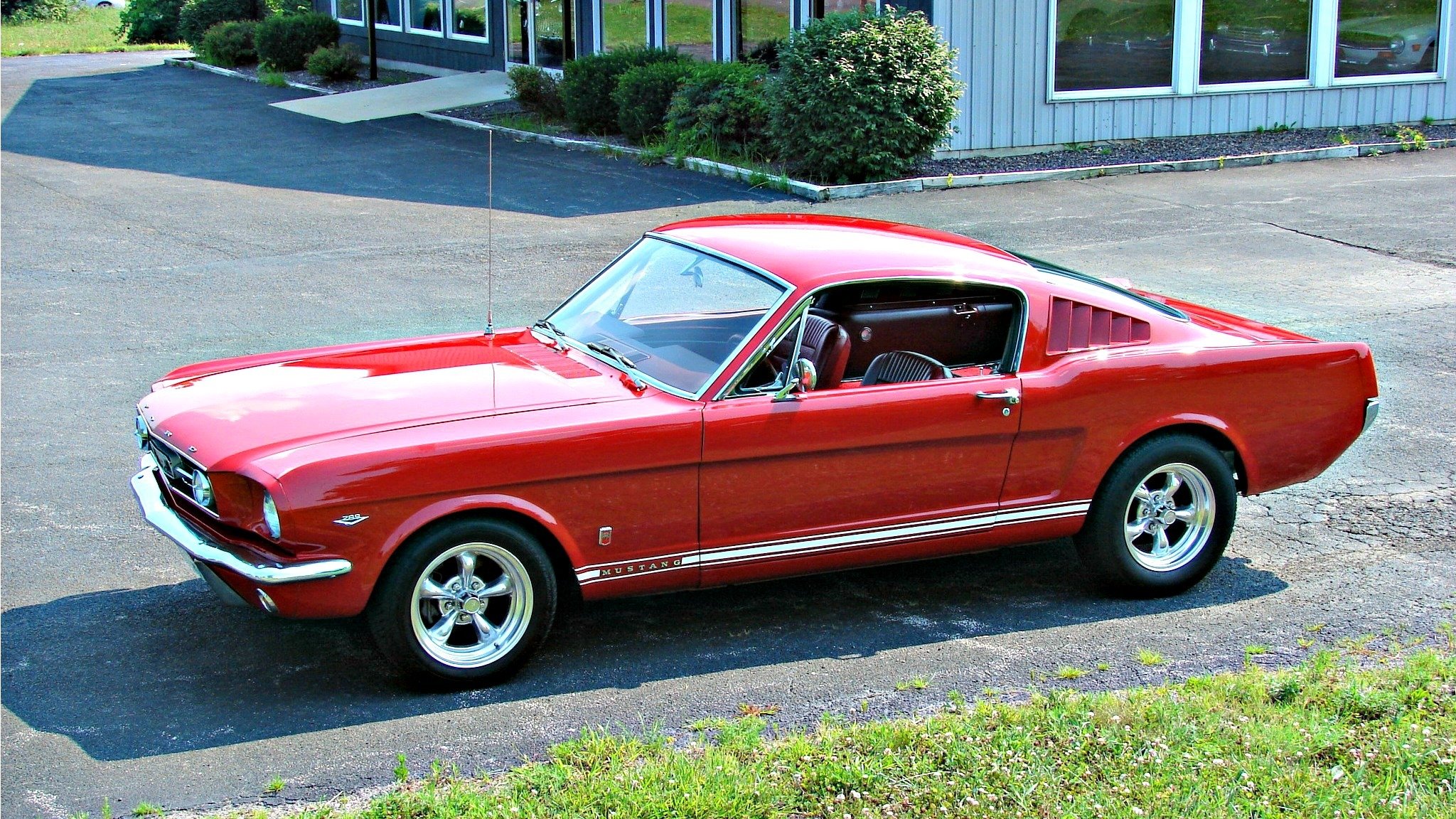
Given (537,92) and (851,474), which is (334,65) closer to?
(537,92)

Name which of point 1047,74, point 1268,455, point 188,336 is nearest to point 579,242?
point 188,336

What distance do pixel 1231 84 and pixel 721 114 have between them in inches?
259

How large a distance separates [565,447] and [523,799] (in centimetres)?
126

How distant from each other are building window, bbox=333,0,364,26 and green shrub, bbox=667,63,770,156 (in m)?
15.7

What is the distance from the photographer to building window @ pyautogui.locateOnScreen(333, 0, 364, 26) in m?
31.2

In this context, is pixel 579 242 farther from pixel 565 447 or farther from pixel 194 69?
pixel 194 69

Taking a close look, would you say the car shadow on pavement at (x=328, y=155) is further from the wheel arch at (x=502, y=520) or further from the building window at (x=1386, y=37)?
the wheel arch at (x=502, y=520)

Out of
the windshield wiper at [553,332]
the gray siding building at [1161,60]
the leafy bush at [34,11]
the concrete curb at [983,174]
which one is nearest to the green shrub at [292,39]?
the gray siding building at [1161,60]

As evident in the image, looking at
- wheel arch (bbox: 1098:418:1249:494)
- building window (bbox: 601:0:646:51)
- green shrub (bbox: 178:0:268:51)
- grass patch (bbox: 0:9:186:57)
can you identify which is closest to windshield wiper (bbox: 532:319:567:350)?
wheel arch (bbox: 1098:418:1249:494)

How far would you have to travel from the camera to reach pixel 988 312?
19.3 feet

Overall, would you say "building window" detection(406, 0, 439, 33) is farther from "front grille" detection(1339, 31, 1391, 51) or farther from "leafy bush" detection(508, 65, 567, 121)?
"front grille" detection(1339, 31, 1391, 51)

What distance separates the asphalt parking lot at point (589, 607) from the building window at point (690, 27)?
4.59m

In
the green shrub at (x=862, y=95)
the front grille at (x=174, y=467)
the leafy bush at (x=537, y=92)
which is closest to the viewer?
the front grille at (x=174, y=467)

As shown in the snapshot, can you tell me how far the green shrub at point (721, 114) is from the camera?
55.8 feet
